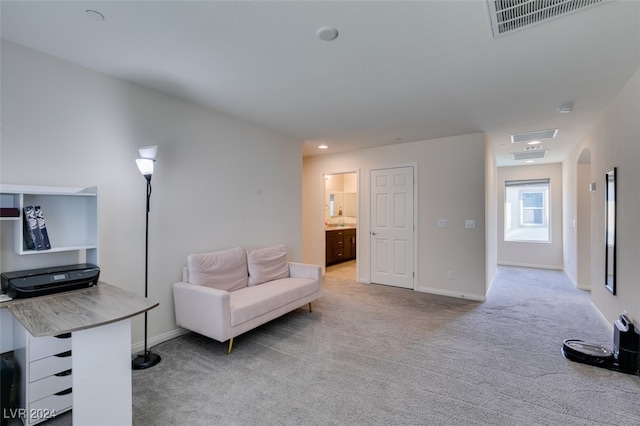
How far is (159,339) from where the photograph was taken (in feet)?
9.56

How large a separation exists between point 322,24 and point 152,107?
6.41 ft

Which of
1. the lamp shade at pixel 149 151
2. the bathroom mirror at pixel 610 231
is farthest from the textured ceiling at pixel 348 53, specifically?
the bathroom mirror at pixel 610 231

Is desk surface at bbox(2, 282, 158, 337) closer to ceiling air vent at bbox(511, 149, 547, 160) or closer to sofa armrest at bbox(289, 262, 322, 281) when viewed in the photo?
sofa armrest at bbox(289, 262, 322, 281)

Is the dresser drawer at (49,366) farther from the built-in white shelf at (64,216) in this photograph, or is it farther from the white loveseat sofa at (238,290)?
the white loveseat sofa at (238,290)

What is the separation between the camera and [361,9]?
1.76 m

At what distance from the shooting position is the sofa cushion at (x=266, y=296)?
108 inches

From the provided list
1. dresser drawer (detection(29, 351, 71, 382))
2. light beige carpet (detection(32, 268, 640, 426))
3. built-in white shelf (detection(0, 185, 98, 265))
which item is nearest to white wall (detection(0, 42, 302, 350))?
built-in white shelf (detection(0, 185, 98, 265))

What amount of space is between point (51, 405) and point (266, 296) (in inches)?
67.0

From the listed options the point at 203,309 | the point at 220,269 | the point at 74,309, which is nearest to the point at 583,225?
the point at 220,269

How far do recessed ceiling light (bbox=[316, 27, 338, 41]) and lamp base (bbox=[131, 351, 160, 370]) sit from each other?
2.94 meters

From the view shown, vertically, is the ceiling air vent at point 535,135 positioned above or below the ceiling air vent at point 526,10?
below

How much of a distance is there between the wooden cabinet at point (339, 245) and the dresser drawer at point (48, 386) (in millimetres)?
5060

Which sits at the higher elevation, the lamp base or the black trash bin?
the black trash bin

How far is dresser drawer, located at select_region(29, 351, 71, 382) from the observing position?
1.77 metres
